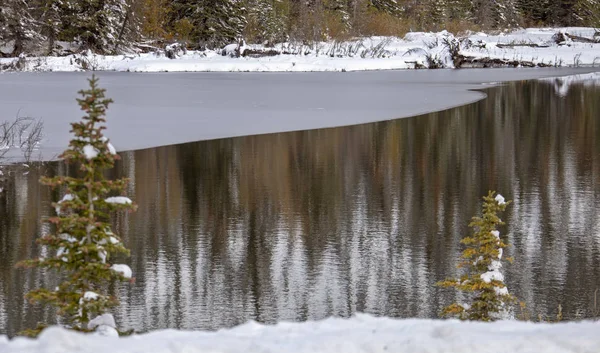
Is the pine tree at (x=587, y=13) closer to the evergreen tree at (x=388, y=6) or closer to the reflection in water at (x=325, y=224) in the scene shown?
the evergreen tree at (x=388, y=6)

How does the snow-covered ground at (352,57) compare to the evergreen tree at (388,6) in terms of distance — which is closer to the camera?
the snow-covered ground at (352,57)

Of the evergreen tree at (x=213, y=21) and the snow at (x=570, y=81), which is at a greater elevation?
the evergreen tree at (x=213, y=21)

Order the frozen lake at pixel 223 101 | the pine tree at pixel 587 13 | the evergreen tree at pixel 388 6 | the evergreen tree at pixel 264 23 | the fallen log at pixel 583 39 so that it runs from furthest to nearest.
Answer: the evergreen tree at pixel 388 6 < the pine tree at pixel 587 13 < the fallen log at pixel 583 39 < the evergreen tree at pixel 264 23 < the frozen lake at pixel 223 101

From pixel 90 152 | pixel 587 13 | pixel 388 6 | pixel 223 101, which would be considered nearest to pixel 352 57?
pixel 223 101

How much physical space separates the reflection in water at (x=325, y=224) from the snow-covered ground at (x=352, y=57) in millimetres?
28719

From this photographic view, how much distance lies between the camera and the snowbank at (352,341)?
5020 millimetres

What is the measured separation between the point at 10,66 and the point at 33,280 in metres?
38.3

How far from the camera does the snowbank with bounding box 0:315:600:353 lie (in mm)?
5020

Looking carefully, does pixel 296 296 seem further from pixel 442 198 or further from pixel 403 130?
pixel 403 130

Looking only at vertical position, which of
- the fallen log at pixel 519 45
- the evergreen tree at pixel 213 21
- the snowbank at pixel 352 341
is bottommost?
the snowbank at pixel 352 341

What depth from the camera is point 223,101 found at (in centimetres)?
3042

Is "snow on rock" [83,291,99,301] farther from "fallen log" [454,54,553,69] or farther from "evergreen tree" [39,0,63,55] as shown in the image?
"fallen log" [454,54,553,69]

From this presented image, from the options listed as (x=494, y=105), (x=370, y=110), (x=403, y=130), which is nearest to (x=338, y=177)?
(x=403, y=130)

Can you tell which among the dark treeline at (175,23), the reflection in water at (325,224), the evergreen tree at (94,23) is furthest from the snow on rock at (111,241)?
the evergreen tree at (94,23)
